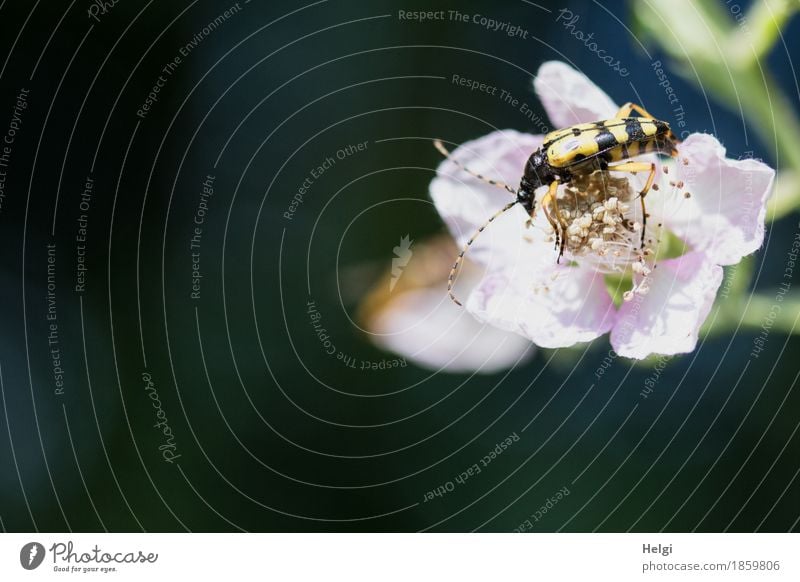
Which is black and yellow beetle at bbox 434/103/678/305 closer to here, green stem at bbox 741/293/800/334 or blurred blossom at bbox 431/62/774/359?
blurred blossom at bbox 431/62/774/359

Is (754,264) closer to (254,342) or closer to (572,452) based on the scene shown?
(572,452)

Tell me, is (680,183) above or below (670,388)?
above

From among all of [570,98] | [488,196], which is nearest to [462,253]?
[488,196]
